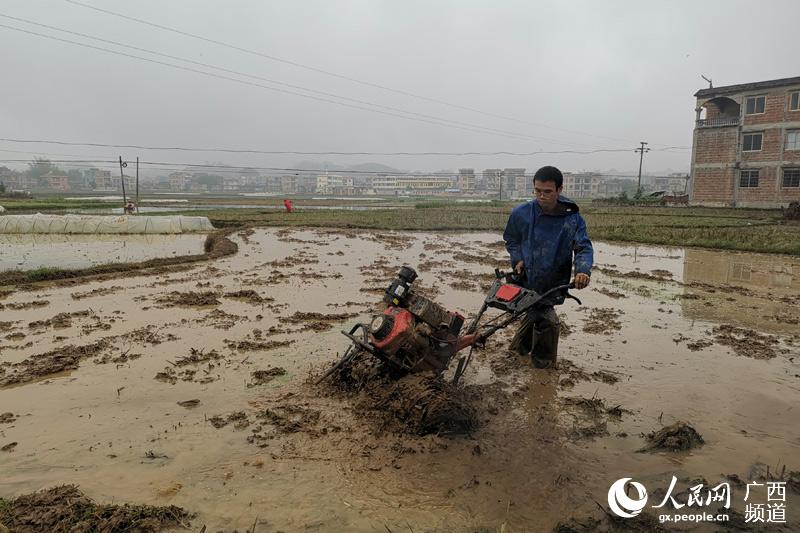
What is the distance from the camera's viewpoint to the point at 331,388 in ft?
15.0

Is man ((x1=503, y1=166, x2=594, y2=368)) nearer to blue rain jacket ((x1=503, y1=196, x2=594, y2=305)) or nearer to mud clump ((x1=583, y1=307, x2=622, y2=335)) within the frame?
blue rain jacket ((x1=503, y1=196, x2=594, y2=305))

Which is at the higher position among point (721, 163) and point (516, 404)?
point (721, 163)

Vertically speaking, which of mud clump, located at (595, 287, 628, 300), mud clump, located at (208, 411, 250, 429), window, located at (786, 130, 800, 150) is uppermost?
window, located at (786, 130, 800, 150)

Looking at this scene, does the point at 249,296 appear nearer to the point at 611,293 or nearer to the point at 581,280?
the point at 581,280

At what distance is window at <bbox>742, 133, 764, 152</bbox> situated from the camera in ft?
108

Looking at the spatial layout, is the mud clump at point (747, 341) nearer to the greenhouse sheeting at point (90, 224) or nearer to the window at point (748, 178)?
the greenhouse sheeting at point (90, 224)

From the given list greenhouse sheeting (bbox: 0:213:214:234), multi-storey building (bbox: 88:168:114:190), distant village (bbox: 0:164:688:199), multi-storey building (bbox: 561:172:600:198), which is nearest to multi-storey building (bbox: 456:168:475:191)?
distant village (bbox: 0:164:688:199)

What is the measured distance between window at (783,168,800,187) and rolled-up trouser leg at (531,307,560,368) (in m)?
36.6

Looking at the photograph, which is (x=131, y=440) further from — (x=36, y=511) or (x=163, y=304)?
(x=163, y=304)

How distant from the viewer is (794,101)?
31.4 metres

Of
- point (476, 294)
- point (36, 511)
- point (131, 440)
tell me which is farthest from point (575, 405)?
point (476, 294)

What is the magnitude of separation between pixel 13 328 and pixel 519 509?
282 inches

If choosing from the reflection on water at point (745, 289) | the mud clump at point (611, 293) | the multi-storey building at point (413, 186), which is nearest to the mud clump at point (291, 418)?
the reflection on water at point (745, 289)

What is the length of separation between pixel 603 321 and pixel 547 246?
322cm
